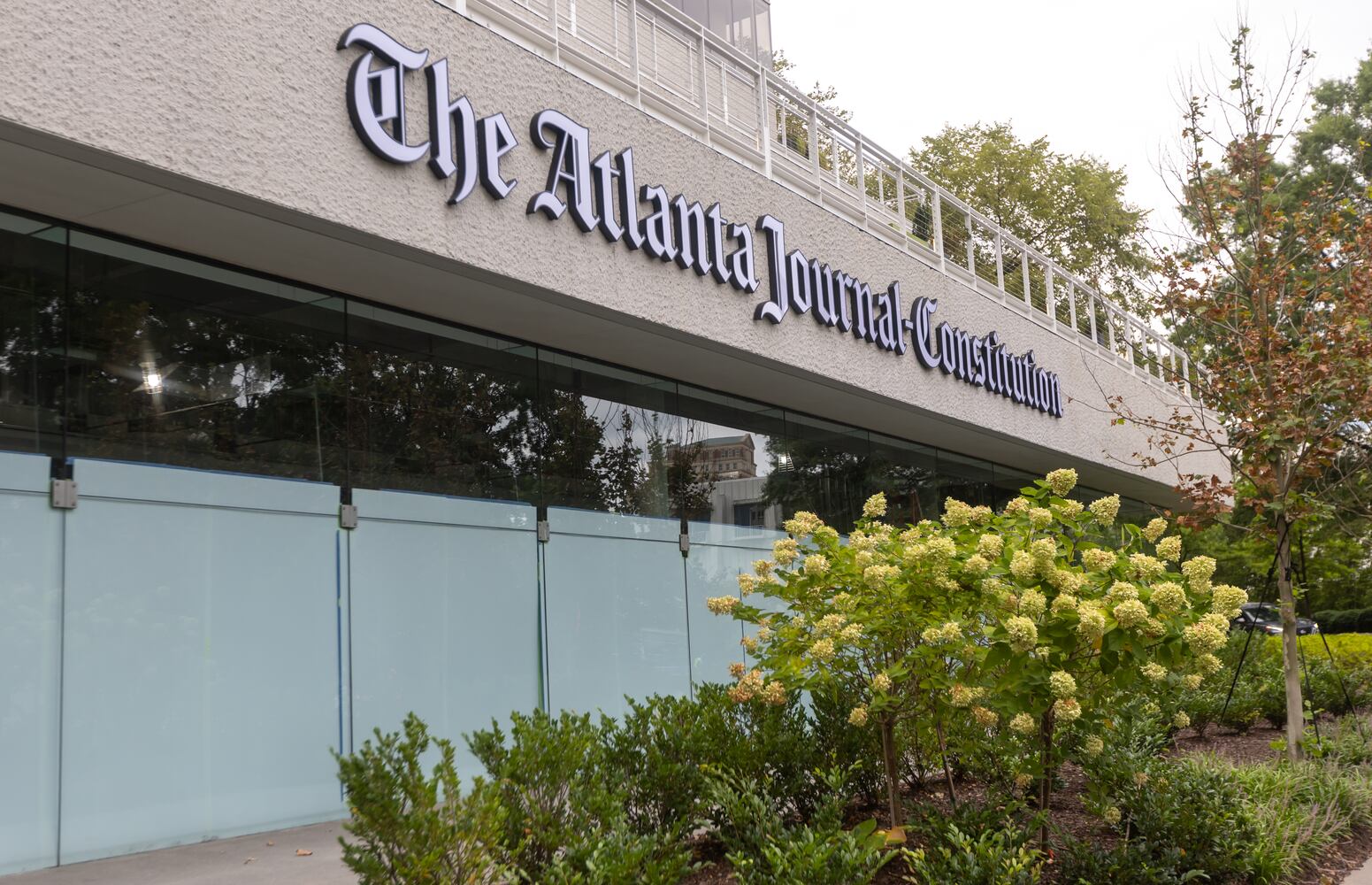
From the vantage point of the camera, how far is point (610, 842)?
16.5ft

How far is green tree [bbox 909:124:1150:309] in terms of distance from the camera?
3734 cm

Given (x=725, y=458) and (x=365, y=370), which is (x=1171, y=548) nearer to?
(x=365, y=370)

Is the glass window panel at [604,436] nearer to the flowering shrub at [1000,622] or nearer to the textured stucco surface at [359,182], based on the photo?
the textured stucco surface at [359,182]

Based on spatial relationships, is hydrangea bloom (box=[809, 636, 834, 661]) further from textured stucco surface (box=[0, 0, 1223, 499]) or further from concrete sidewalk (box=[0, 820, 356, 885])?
textured stucco surface (box=[0, 0, 1223, 499])

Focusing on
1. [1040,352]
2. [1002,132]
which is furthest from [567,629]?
[1002,132]

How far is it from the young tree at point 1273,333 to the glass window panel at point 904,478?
3.95 meters

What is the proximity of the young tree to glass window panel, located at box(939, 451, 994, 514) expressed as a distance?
466 cm

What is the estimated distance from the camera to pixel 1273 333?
10336 millimetres

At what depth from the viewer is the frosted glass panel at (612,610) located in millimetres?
10031

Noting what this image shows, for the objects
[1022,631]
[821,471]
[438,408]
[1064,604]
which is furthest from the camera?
[821,471]

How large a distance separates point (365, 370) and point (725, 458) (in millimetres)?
4696

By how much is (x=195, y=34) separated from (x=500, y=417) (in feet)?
14.0

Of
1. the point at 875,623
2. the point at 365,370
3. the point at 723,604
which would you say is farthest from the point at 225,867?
the point at 875,623

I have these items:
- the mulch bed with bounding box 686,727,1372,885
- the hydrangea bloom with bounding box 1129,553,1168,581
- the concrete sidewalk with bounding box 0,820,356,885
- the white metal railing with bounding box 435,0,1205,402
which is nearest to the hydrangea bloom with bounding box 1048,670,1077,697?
the hydrangea bloom with bounding box 1129,553,1168,581
